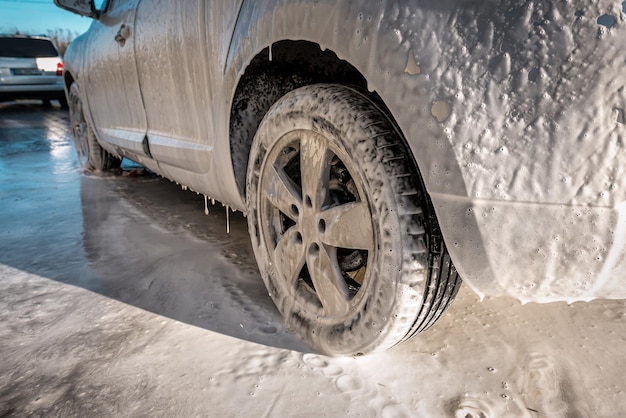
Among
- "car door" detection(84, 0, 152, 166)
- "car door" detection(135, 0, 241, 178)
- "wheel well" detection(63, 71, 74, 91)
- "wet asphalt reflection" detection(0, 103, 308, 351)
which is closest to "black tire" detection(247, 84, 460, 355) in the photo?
"wet asphalt reflection" detection(0, 103, 308, 351)

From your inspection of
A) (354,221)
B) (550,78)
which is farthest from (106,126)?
(550,78)

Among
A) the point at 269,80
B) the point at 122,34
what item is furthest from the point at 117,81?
the point at 269,80

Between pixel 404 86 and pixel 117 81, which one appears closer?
pixel 404 86

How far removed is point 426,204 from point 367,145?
24 cm

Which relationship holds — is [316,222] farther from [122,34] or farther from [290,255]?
[122,34]

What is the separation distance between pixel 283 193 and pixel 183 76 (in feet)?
3.33

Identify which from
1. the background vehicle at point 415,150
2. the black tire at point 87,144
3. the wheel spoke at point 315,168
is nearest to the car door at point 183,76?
the background vehicle at point 415,150

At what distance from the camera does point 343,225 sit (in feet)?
4.84

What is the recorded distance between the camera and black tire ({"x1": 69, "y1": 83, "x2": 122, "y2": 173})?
4680 mm

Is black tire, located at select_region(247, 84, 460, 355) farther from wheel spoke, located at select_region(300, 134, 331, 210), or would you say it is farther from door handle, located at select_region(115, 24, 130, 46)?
door handle, located at select_region(115, 24, 130, 46)

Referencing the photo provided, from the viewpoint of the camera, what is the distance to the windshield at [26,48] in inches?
376

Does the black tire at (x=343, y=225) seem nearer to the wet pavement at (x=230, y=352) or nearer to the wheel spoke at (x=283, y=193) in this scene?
the wheel spoke at (x=283, y=193)

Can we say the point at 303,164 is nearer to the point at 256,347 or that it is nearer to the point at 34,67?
the point at 256,347

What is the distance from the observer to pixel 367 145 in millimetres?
1336
